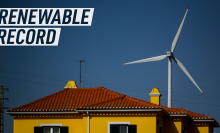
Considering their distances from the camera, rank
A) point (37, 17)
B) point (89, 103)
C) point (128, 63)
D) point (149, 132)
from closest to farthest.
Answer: point (149, 132) < point (89, 103) < point (37, 17) < point (128, 63)

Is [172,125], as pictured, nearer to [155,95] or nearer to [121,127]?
[121,127]

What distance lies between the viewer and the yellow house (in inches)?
1532

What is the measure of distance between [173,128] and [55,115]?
10.8 m

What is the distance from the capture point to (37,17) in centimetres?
5309

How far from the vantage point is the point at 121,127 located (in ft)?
129

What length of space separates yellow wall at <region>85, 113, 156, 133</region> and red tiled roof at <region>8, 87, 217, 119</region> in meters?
0.74

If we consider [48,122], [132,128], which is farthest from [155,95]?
[48,122]

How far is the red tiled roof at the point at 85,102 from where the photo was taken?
39188 millimetres

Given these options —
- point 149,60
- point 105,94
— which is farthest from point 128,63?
point 105,94

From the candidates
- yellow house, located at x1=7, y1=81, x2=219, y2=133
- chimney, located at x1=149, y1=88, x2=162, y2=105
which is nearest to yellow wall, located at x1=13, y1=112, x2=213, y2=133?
yellow house, located at x1=7, y1=81, x2=219, y2=133

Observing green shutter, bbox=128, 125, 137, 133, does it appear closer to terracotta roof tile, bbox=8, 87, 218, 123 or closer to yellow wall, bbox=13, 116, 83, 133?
terracotta roof tile, bbox=8, 87, 218, 123

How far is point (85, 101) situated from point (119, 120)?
4.61 meters

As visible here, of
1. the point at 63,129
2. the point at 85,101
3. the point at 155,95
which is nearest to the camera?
the point at 63,129

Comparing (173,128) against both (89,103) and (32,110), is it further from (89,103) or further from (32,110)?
(32,110)
